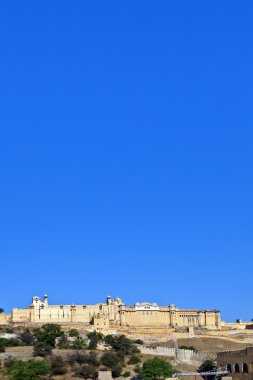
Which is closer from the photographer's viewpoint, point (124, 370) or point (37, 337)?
point (124, 370)

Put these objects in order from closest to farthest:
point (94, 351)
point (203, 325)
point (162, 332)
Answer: point (94, 351), point (162, 332), point (203, 325)

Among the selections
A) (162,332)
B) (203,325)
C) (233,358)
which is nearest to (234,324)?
(203,325)

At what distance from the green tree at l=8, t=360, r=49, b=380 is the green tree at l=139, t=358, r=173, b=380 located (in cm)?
743

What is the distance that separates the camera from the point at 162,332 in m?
90.0

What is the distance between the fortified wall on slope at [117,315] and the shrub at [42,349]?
58.7 feet

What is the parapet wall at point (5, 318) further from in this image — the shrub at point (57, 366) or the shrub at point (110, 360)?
the shrub at point (57, 366)

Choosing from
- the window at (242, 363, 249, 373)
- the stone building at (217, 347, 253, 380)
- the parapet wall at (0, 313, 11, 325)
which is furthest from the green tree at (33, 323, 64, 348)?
the window at (242, 363, 249, 373)

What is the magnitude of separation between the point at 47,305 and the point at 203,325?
18.8m

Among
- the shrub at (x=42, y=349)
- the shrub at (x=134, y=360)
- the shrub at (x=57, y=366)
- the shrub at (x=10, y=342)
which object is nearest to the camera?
the shrub at (x=57, y=366)

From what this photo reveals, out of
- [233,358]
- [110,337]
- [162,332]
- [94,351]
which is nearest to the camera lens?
[233,358]

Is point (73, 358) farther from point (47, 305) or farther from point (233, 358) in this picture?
point (47, 305)

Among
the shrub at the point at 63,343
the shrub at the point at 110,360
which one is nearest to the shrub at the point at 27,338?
the shrub at the point at 63,343

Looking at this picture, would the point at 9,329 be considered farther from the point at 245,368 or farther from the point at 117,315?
the point at 245,368

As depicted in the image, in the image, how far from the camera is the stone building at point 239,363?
5888 centimetres
